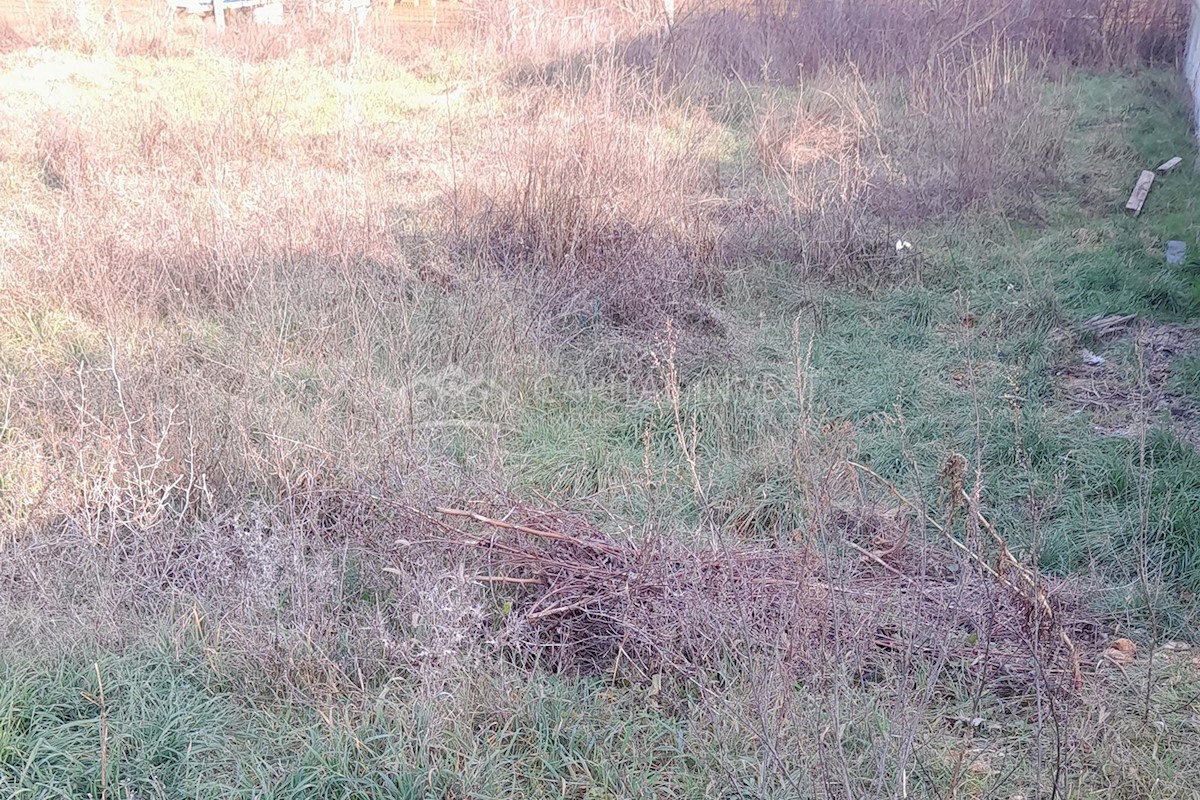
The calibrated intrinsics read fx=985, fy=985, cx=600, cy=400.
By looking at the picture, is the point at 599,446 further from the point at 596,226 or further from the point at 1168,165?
the point at 1168,165

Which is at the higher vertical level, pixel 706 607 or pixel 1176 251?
pixel 1176 251

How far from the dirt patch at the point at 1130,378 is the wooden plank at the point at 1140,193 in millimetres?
2182

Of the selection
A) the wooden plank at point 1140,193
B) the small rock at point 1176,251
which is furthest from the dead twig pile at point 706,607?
the wooden plank at point 1140,193

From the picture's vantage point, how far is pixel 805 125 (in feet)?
27.6

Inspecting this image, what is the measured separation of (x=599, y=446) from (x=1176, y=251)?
178 inches

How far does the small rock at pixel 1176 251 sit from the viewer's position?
625cm

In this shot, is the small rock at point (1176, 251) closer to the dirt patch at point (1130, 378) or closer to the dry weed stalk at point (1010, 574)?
the dirt patch at point (1130, 378)

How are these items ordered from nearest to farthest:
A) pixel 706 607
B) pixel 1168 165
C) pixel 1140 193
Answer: pixel 706 607
pixel 1140 193
pixel 1168 165

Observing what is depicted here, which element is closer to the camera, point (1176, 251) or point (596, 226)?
point (596, 226)

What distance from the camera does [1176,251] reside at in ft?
21.0

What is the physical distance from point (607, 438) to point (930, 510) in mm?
1354

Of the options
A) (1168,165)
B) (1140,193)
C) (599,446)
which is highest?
(1168,165)

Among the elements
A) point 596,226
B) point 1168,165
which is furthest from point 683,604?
point 1168,165

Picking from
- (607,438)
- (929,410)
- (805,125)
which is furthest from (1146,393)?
(805,125)
